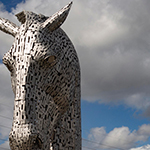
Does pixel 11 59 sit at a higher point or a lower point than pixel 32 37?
lower

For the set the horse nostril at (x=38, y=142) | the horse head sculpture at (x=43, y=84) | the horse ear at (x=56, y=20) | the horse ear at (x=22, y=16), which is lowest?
the horse nostril at (x=38, y=142)

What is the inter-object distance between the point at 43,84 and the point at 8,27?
1141 mm

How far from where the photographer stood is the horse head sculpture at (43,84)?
3757mm

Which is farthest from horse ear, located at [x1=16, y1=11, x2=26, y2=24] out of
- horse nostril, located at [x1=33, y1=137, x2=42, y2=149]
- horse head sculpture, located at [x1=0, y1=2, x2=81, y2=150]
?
horse nostril, located at [x1=33, y1=137, x2=42, y2=149]

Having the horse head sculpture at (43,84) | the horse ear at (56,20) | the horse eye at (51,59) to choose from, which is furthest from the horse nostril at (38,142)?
the horse ear at (56,20)

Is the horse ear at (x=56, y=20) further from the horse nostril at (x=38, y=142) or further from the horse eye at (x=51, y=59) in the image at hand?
the horse nostril at (x=38, y=142)

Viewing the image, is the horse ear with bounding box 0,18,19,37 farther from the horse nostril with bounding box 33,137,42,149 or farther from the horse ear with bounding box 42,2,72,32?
the horse nostril with bounding box 33,137,42,149

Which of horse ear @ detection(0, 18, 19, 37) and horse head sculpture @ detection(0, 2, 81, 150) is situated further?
horse ear @ detection(0, 18, 19, 37)

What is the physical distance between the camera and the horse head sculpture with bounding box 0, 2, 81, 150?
148 inches

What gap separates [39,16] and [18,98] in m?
1.46

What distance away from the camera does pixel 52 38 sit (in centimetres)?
438

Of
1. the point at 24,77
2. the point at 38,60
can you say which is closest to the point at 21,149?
the point at 24,77

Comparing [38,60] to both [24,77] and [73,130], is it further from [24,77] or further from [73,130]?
[73,130]

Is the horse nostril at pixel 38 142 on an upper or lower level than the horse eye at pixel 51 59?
lower
